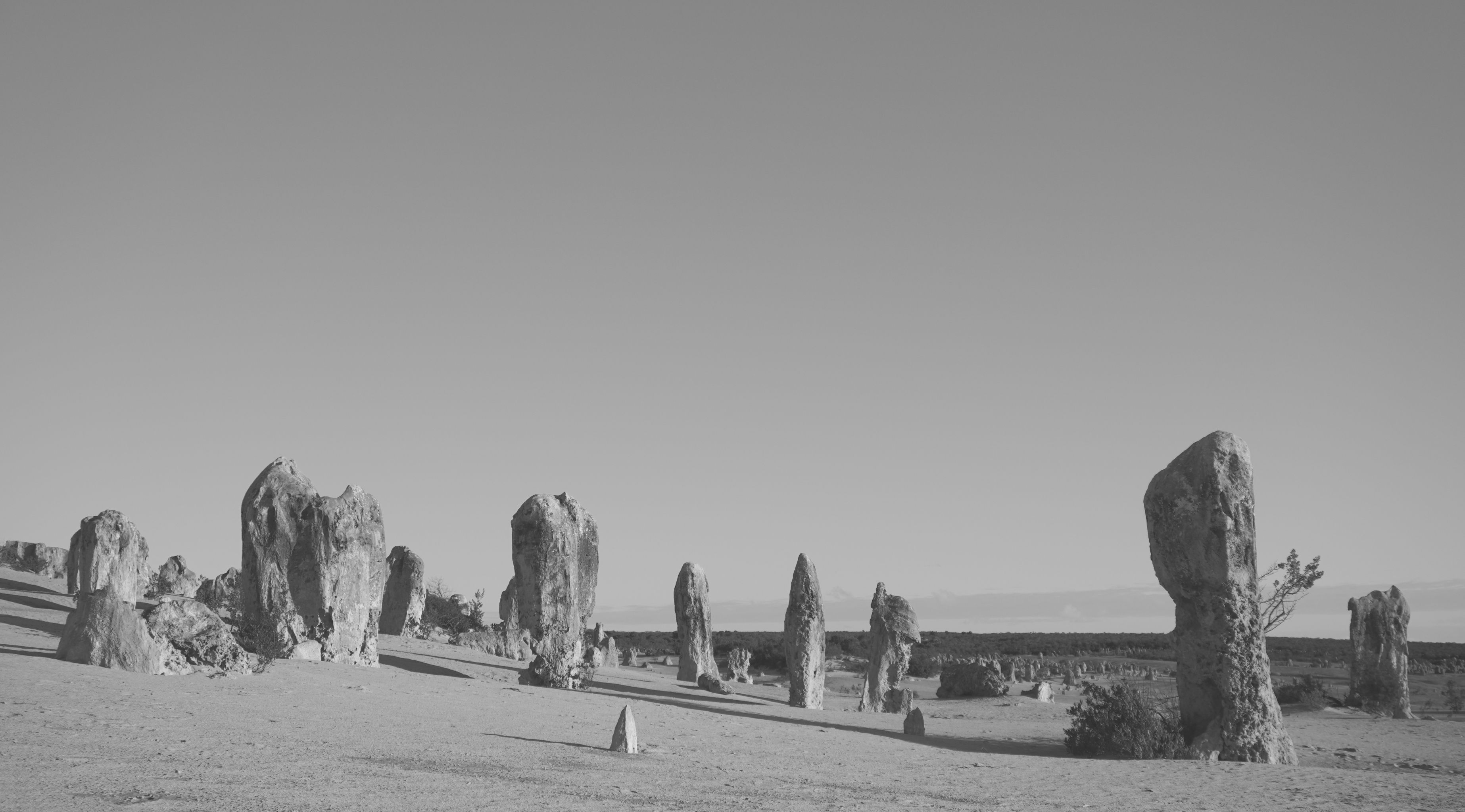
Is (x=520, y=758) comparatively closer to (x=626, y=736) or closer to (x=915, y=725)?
(x=626, y=736)

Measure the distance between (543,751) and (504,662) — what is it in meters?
18.5

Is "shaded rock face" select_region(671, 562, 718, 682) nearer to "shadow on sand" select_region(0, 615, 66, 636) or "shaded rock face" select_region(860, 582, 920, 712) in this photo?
"shaded rock face" select_region(860, 582, 920, 712)

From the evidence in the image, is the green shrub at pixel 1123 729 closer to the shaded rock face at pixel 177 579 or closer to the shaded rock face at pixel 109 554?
the shaded rock face at pixel 109 554

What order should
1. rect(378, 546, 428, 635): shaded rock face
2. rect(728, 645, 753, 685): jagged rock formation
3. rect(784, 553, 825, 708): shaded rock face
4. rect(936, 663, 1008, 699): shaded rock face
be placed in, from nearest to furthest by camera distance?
rect(784, 553, 825, 708): shaded rock face, rect(936, 663, 1008, 699): shaded rock face, rect(378, 546, 428, 635): shaded rock face, rect(728, 645, 753, 685): jagged rock formation

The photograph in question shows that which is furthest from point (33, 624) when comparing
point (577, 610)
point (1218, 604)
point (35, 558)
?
point (35, 558)

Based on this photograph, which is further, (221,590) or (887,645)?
(221,590)

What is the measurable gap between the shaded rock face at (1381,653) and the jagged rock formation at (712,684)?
17248mm

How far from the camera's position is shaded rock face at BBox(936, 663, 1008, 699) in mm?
34594

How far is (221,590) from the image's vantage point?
40.4m

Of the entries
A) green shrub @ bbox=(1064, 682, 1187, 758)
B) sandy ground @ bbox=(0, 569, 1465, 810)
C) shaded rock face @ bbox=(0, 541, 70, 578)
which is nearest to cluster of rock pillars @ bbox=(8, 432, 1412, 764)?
green shrub @ bbox=(1064, 682, 1187, 758)

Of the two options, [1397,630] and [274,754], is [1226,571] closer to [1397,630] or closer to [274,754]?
[274,754]

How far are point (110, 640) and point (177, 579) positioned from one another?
32.2 m

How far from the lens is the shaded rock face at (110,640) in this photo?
48.4ft

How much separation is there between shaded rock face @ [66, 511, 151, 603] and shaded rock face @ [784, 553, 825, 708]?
18.7 m
